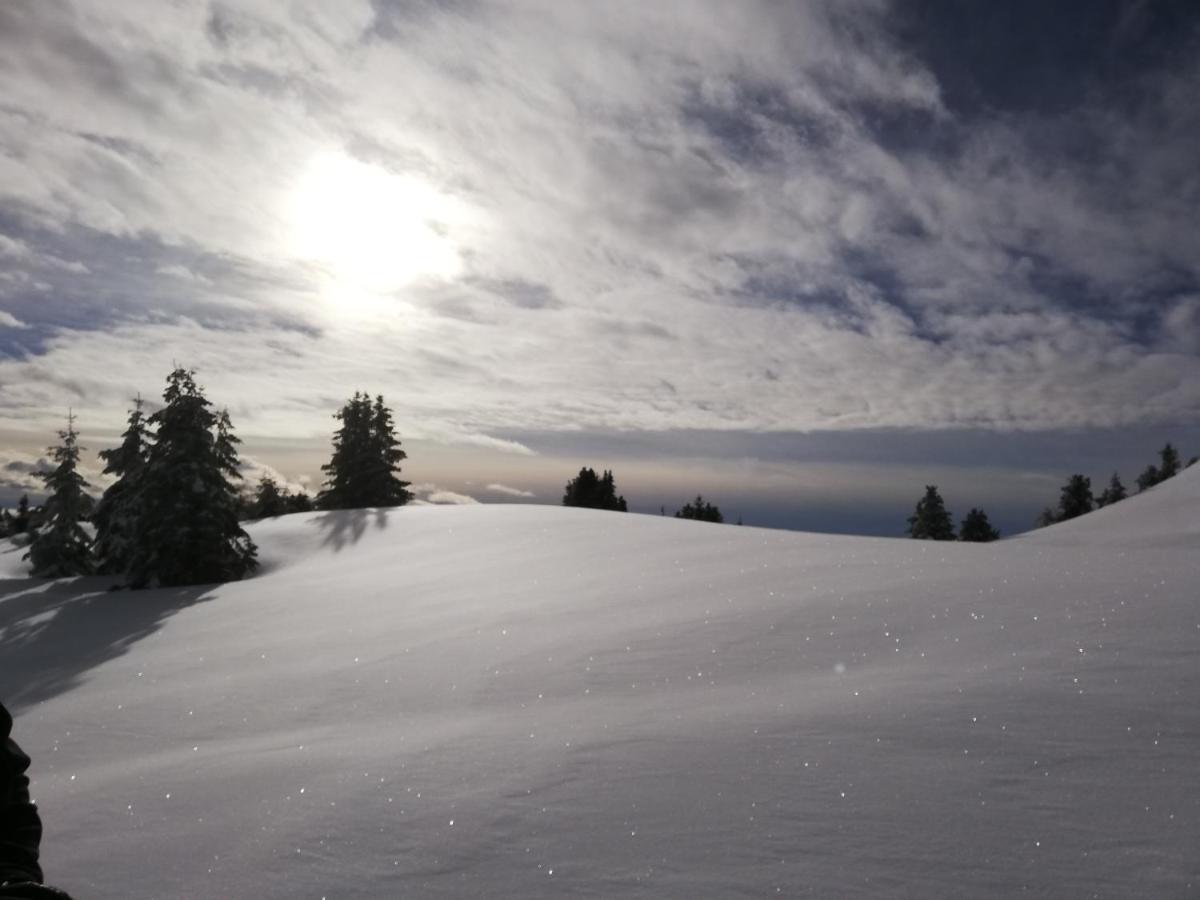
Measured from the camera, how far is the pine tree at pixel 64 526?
89.2 ft

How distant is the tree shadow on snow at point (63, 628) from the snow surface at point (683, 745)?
0.36 meters

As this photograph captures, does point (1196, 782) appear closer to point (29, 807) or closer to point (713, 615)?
point (713, 615)

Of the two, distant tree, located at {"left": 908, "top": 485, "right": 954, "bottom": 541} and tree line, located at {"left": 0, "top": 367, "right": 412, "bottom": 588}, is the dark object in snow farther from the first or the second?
distant tree, located at {"left": 908, "top": 485, "right": 954, "bottom": 541}

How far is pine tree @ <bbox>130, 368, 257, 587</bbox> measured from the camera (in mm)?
18203

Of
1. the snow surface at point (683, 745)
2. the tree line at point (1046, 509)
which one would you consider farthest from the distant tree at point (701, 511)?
the snow surface at point (683, 745)

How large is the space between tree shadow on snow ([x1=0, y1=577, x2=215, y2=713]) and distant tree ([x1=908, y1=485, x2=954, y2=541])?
173 feet

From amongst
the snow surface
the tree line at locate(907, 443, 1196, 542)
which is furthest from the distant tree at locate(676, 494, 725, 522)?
the snow surface

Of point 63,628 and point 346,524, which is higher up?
point 346,524

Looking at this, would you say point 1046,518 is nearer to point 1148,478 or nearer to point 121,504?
point 1148,478

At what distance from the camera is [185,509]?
60.8 ft

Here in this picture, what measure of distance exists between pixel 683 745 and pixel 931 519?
57.0 metres

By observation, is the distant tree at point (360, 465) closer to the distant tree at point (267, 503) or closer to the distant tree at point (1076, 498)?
the distant tree at point (267, 503)

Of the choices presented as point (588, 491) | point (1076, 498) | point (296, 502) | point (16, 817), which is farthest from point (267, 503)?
point (1076, 498)

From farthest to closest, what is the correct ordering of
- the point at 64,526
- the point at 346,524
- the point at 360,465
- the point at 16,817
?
the point at 360,465
the point at 64,526
the point at 346,524
the point at 16,817
